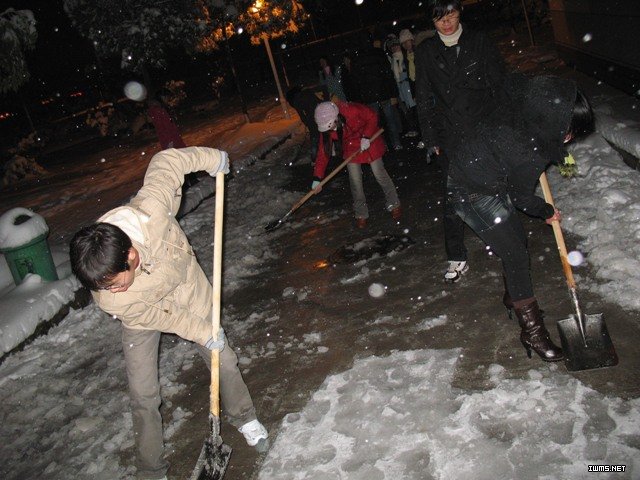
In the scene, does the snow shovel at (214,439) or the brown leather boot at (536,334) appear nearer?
the snow shovel at (214,439)

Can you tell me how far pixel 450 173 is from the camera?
298 cm

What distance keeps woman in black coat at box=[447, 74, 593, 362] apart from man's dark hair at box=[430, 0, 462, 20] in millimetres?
806

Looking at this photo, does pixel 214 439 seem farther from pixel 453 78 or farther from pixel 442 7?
pixel 442 7

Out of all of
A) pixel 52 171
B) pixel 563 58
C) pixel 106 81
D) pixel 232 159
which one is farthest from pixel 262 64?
pixel 563 58

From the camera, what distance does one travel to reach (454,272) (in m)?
4.36

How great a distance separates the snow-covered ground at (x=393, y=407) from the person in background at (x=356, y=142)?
5.35 feet

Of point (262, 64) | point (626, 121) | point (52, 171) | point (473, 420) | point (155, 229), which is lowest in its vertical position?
point (473, 420)

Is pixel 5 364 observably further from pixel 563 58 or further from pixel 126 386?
pixel 563 58

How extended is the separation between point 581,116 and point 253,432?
8.79ft

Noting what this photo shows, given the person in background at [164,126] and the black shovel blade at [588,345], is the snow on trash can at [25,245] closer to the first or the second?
the person in background at [164,126]

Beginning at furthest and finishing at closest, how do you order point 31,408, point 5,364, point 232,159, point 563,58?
point 232,159 < point 563,58 < point 5,364 < point 31,408

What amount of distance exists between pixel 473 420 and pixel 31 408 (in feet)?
11.8

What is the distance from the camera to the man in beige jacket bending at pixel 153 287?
94.0 inches

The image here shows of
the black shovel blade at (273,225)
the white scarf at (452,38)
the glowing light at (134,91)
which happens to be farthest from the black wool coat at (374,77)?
the glowing light at (134,91)
